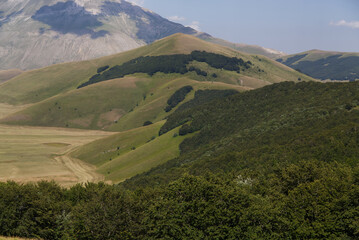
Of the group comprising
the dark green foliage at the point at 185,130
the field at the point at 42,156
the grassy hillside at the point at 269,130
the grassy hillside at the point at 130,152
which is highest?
the grassy hillside at the point at 269,130

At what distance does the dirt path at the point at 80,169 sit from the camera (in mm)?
110375

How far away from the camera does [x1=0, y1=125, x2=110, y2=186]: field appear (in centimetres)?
10690

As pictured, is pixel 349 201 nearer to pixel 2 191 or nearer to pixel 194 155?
pixel 2 191

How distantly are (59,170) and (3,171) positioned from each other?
17.4m

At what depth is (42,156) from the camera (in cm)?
13462

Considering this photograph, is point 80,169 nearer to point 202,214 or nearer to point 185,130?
point 185,130

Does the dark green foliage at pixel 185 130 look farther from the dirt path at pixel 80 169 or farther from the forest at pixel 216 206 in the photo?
the forest at pixel 216 206

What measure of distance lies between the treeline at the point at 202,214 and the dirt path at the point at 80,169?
6366 centimetres

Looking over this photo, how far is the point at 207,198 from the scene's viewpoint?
37.9 meters

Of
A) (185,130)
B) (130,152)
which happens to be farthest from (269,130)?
(130,152)

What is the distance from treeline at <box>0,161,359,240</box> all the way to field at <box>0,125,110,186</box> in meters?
59.5

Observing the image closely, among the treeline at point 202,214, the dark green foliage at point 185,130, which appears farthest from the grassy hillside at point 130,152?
the treeline at point 202,214

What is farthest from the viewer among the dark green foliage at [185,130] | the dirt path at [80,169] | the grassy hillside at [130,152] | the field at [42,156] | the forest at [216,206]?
the dark green foliage at [185,130]

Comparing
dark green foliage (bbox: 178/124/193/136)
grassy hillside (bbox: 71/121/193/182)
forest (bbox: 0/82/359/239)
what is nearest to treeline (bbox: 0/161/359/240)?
forest (bbox: 0/82/359/239)
